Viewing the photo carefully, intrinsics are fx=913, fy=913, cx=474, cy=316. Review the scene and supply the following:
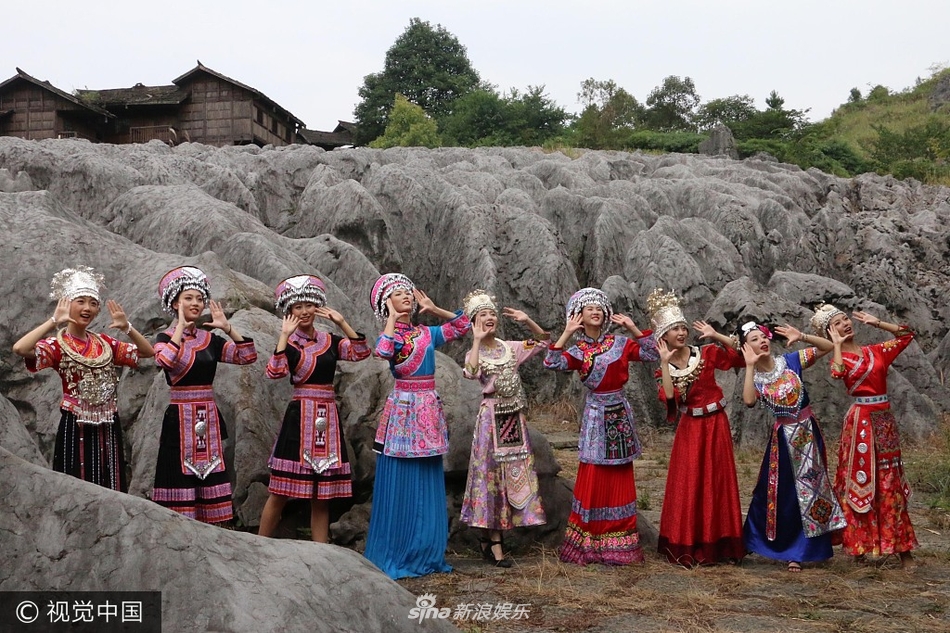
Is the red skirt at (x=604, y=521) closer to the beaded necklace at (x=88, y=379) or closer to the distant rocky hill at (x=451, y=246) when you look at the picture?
the distant rocky hill at (x=451, y=246)

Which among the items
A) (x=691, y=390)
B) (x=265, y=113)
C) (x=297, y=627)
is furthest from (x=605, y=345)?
(x=265, y=113)

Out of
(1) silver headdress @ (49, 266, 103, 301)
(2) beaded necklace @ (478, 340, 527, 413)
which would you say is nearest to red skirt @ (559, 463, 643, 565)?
(2) beaded necklace @ (478, 340, 527, 413)

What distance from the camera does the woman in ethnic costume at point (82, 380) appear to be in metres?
5.26

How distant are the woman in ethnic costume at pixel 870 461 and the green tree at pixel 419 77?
105ft

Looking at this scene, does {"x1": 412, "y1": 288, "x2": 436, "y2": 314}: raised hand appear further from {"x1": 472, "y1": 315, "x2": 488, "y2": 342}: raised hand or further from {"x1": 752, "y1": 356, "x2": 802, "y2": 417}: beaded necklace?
{"x1": 752, "y1": 356, "x2": 802, "y2": 417}: beaded necklace

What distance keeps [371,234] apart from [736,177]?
10.1 metres

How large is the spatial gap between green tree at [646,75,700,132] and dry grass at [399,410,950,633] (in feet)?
103

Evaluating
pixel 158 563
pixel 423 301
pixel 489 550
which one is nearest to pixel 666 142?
pixel 423 301

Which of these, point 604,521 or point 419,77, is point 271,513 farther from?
point 419,77

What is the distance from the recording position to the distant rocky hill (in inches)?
269

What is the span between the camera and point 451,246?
48.5 feet

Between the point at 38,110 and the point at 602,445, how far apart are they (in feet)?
82.5

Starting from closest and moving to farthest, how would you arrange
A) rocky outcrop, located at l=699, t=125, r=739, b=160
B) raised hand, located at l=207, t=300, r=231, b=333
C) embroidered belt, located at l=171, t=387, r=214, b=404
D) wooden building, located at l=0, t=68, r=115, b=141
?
embroidered belt, located at l=171, t=387, r=214, b=404 < raised hand, located at l=207, t=300, r=231, b=333 < wooden building, located at l=0, t=68, r=115, b=141 < rocky outcrop, located at l=699, t=125, r=739, b=160

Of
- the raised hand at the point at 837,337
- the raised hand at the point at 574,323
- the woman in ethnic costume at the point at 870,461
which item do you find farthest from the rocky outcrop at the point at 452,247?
the raised hand at the point at 837,337
